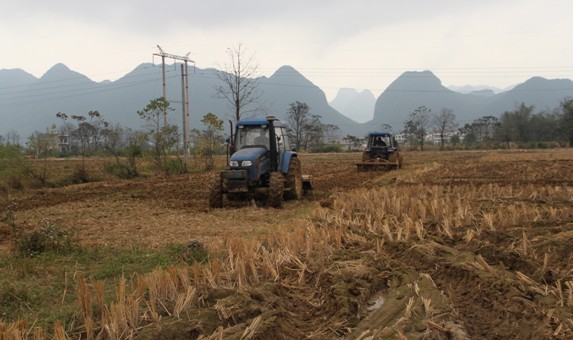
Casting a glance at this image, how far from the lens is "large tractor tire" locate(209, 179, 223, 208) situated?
1029 cm

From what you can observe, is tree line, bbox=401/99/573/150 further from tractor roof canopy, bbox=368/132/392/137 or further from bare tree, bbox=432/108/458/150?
tractor roof canopy, bbox=368/132/392/137

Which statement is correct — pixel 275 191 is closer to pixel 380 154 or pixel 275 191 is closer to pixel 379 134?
pixel 380 154

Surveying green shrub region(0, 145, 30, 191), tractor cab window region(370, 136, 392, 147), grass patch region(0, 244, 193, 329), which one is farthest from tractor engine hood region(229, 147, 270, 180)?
tractor cab window region(370, 136, 392, 147)

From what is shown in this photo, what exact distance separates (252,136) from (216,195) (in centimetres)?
182

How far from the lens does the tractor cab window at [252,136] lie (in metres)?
11.0

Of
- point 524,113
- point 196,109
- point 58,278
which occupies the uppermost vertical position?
point 196,109

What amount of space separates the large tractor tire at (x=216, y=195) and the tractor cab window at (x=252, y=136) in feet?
4.16

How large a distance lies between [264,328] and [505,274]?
2317 millimetres

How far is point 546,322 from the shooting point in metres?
3.01

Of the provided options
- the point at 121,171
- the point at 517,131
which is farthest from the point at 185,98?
the point at 517,131

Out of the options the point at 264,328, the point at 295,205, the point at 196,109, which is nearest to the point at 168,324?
the point at 264,328

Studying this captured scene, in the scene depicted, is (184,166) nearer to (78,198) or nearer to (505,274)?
(78,198)

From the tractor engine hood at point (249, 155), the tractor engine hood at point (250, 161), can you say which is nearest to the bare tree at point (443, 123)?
the tractor engine hood at point (249, 155)

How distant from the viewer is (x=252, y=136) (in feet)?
36.3
